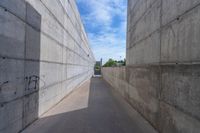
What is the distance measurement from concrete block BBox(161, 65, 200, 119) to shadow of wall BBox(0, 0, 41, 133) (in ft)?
11.1

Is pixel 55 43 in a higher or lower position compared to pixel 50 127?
higher

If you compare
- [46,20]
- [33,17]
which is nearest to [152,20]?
[33,17]

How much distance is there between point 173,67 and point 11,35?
3454 mm

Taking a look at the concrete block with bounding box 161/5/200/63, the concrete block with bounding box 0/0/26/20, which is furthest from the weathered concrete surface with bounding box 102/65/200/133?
the concrete block with bounding box 0/0/26/20

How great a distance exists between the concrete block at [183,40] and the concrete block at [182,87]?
20 cm

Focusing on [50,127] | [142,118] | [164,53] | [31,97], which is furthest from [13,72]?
[142,118]

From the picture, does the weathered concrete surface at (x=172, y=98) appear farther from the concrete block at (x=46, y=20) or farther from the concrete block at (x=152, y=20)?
the concrete block at (x=46, y=20)

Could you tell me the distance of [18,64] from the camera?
13.5ft

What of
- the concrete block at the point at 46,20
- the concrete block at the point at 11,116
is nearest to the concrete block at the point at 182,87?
the concrete block at the point at 11,116

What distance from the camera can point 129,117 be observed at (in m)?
5.87

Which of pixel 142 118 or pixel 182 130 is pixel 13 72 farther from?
pixel 142 118

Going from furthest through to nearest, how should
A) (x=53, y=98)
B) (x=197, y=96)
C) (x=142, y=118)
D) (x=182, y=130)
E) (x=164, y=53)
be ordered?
(x=53, y=98) → (x=142, y=118) → (x=164, y=53) → (x=182, y=130) → (x=197, y=96)

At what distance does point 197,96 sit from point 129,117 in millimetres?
3248

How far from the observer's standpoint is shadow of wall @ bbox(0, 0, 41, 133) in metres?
3.51
